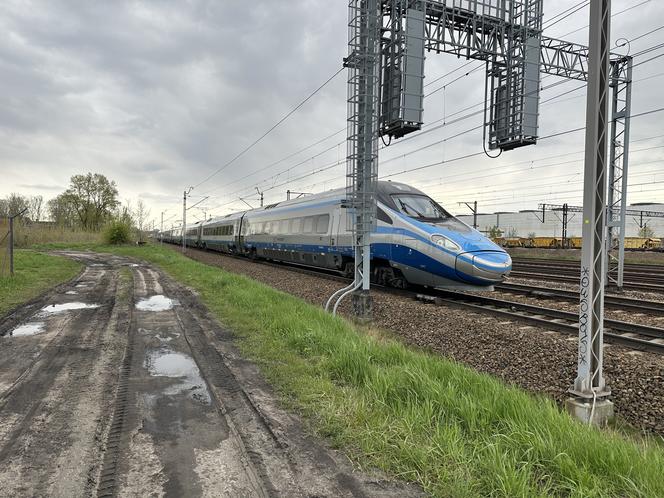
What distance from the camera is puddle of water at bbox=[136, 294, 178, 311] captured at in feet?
31.9

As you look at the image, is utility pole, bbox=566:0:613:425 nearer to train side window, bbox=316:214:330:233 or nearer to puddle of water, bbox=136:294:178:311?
puddle of water, bbox=136:294:178:311

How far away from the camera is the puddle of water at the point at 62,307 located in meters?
9.16

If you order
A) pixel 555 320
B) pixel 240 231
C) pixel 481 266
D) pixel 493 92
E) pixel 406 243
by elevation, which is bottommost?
pixel 555 320

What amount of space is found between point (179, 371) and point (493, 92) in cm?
1146

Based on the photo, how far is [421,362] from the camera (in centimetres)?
505

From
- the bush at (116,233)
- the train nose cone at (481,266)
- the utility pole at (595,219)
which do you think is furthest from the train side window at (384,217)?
the bush at (116,233)

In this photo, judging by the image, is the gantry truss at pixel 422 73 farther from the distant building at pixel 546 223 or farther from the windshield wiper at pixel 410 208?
the distant building at pixel 546 223

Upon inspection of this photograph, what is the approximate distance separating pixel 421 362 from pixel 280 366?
1.65m

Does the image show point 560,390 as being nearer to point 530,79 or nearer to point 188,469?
point 188,469

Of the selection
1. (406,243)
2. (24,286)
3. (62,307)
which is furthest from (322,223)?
(24,286)

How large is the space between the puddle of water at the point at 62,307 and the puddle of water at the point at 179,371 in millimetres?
4476

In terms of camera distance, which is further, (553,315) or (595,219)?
(553,315)

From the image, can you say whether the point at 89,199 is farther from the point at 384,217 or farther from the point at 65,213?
the point at 384,217

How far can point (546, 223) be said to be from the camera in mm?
95500
